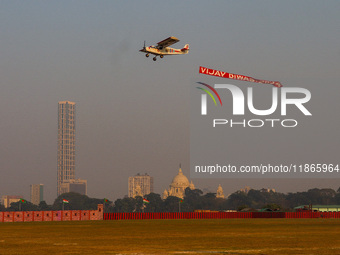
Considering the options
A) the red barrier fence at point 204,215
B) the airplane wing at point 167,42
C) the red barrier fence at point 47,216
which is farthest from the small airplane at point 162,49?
the red barrier fence at point 204,215

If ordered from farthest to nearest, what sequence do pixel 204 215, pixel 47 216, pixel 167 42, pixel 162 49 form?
pixel 204 215 → pixel 47 216 → pixel 162 49 → pixel 167 42

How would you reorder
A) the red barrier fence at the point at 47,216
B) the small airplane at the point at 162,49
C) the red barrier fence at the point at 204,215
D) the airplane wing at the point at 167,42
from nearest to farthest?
the airplane wing at the point at 167,42
the small airplane at the point at 162,49
the red barrier fence at the point at 47,216
the red barrier fence at the point at 204,215

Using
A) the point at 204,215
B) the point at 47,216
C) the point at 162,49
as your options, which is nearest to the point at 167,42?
the point at 162,49

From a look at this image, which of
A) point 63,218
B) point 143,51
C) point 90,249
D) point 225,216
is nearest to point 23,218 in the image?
point 63,218

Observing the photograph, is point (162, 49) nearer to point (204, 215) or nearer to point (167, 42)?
point (167, 42)

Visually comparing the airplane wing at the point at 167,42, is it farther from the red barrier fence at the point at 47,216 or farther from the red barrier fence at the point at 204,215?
the red barrier fence at the point at 204,215

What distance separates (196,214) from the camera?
449 feet

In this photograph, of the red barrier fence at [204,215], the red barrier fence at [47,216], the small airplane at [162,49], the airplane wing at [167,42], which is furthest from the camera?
the red barrier fence at [204,215]

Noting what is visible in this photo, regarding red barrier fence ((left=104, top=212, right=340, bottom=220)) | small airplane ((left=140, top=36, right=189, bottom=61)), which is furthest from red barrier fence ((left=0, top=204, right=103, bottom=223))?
small airplane ((left=140, top=36, right=189, bottom=61))

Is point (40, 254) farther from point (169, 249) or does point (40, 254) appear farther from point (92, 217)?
point (92, 217)

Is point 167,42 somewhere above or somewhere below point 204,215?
above

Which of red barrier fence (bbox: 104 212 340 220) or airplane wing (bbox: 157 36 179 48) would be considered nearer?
airplane wing (bbox: 157 36 179 48)

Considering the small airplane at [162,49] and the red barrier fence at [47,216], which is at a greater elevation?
the small airplane at [162,49]

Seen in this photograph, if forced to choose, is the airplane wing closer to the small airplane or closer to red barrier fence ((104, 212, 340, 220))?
the small airplane
